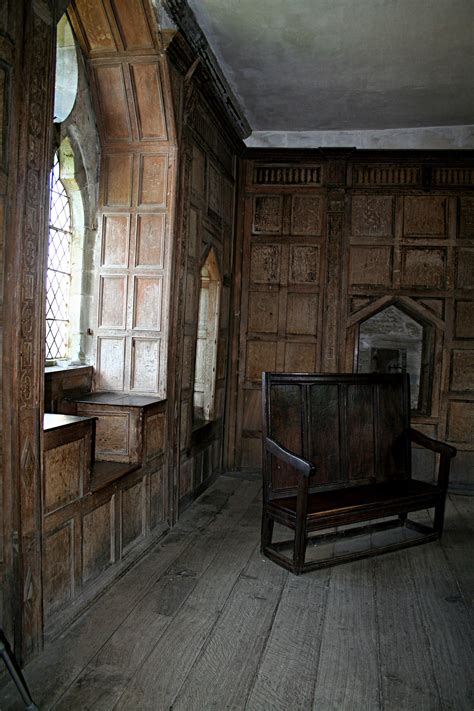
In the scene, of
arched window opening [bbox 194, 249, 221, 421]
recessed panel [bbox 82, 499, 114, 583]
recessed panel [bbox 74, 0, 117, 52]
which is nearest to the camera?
recessed panel [bbox 82, 499, 114, 583]

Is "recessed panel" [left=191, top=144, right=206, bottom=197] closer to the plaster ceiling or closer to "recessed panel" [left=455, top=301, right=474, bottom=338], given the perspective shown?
the plaster ceiling

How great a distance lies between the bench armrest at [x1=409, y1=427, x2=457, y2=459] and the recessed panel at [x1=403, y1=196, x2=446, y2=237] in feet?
8.00

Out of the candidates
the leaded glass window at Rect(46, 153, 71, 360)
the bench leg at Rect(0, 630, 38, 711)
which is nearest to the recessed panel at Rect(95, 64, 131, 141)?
the leaded glass window at Rect(46, 153, 71, 360)

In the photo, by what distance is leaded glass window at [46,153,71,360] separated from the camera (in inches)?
150

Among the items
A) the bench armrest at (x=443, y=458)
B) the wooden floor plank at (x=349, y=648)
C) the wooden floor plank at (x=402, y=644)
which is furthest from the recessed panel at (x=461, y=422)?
the wooden floor plank at (x=349, y=648)

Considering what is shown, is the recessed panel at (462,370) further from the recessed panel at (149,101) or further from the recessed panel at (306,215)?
the recessed panel at (149,101)

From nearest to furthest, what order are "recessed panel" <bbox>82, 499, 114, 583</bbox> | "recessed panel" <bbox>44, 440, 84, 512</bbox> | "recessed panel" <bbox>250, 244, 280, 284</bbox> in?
"recessed panel" <bbox>44, 440, 84, 512</bbox>
"recessed panel" <bbox>82, 499, 114, 583</bbox>
"recessed panel" <bbox>250, 244, 280, 284</bbox>

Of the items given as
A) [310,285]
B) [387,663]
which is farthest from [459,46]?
[387,663]

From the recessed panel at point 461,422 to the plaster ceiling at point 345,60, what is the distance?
2889mm

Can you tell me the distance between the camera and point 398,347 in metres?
6.17

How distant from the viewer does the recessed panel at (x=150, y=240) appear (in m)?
4.11

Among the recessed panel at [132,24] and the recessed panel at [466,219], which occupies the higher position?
the recessed panel at [132,24]

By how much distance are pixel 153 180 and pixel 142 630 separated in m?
2.94

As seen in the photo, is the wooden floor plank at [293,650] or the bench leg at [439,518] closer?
the wooden floor plank at [293,650]
